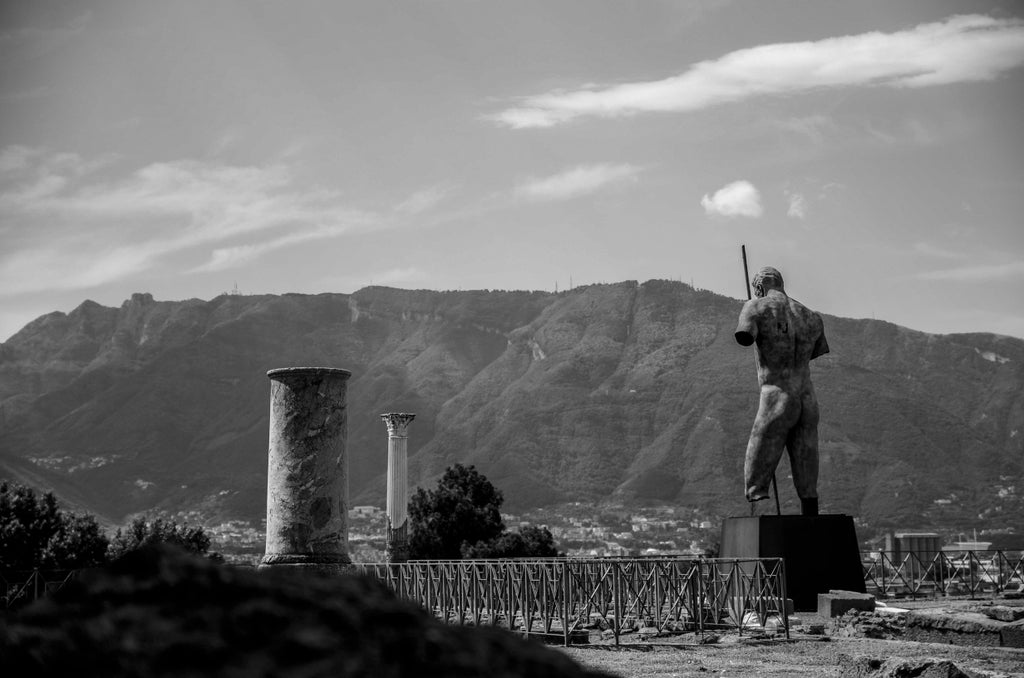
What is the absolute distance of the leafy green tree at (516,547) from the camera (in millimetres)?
41406

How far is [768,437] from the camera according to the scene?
18547 millimetres

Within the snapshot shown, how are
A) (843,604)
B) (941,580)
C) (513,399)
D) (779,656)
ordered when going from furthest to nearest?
1. (513,399)
2. (941,580)
3. (843,604)
4. (779,656)

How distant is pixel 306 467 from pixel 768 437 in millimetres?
8217

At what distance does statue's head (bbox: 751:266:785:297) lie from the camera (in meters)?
19.2

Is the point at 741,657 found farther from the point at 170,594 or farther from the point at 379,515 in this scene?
the point at 379,515

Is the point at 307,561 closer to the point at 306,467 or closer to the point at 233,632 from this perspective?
the point at 306,467

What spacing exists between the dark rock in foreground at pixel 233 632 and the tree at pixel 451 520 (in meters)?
42.3

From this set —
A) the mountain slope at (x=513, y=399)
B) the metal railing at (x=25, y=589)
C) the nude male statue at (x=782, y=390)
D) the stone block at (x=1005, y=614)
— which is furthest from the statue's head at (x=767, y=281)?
the mountain slope at (x=513, y=399)

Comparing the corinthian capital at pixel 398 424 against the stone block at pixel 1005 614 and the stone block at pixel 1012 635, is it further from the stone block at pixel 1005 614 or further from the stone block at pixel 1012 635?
the stone block at pixel 1012 635

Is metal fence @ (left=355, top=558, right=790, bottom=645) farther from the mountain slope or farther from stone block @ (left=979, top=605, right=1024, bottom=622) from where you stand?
the mountain slope

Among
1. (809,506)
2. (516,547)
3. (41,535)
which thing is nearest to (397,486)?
(41,535)

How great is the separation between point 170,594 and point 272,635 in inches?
9.6

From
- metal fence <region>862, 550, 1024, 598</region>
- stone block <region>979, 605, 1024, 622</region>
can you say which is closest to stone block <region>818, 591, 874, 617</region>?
stone block <region>979, 605, 1024, 622</region>

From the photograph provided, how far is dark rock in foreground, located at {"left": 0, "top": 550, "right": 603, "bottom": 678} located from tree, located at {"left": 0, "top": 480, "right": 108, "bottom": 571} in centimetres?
3164
